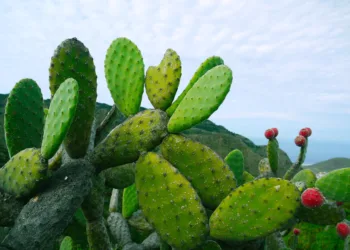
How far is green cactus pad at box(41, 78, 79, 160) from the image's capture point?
139 cm

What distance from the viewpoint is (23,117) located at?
178cm

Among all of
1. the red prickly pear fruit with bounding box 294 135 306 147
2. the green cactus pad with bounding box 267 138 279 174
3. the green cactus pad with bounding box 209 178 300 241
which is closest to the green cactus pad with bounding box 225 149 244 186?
the green cactus pad with bounding box 267 138 279 174

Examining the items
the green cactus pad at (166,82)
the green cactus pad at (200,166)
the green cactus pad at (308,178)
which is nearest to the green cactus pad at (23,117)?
the green cactus pad at (166,82)

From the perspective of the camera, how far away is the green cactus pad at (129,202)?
2.54m

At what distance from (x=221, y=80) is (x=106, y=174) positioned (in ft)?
2.71

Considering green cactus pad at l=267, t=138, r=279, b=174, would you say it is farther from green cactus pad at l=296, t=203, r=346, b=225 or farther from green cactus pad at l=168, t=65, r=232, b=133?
green cactus pad at l=168, t=65, r=232, b=133

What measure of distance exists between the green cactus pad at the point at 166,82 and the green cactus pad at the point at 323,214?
83 cm

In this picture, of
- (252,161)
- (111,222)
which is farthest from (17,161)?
(252,161)

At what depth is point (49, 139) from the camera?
144 centimetres

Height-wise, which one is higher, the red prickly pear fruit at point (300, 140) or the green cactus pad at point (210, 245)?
the red prickly pear fruit at point (300, 140)

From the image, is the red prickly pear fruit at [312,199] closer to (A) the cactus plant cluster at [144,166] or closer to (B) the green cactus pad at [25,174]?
(A) the cactus plant cluster at [144,166]

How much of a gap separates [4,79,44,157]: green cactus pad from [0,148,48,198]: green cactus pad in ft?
0.70

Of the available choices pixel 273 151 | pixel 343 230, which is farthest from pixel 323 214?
pixel 273 151

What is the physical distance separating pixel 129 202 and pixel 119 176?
2.03 ft
